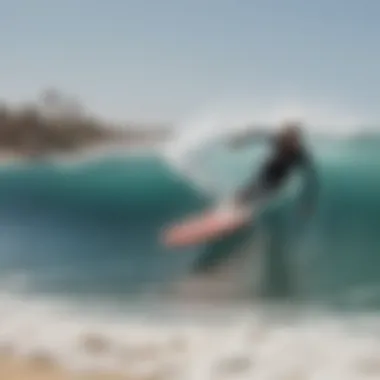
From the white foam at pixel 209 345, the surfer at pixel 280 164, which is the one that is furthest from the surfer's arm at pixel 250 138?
the white foam at pixel 209 345

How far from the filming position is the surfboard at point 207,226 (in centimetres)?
126

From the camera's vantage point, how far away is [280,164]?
126cm

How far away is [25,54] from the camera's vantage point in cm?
132

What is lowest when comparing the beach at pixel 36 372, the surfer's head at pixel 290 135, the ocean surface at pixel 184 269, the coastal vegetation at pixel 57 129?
the beach at pixel 36 372

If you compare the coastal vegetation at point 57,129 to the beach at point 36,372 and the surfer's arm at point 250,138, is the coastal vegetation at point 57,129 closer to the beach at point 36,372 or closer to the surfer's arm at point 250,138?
the surfer's arm at point 250,138

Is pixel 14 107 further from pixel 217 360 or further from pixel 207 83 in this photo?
pixel 217 360

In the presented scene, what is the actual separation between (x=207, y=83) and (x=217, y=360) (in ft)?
1.50

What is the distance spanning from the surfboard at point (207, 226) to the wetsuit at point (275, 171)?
3 centimetres

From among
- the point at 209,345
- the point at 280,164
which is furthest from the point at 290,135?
the point at 209,345

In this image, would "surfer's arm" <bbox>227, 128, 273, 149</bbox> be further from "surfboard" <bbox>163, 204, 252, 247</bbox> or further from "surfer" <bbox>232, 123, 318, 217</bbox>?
"surfboard" <bbox>163, 204, 252, 247</bbox>

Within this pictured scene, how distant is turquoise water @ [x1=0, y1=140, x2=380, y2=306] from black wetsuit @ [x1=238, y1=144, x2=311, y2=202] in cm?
2

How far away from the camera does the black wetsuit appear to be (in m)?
1.25

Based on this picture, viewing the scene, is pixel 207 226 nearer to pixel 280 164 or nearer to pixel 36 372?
pixel 280 164

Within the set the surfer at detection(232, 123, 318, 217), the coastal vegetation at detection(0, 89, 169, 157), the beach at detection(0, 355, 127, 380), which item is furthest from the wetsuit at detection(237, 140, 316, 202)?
the beach at detection(0, 355, 127, 380)
